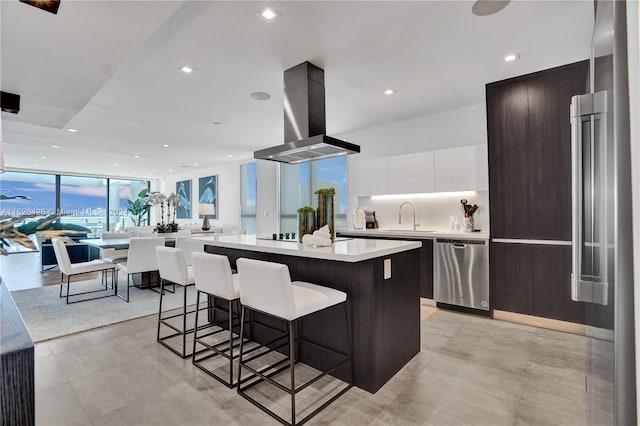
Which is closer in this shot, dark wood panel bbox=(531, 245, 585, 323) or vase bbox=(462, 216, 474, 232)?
dark wood panel bbox=(531, 245, 585, 323)

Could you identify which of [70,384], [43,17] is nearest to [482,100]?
[43,17]

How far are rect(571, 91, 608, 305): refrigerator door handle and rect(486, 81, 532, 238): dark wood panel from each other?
8.57ft

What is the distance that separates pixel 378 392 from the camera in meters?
2.12

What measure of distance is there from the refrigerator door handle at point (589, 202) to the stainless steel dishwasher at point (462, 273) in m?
2.72

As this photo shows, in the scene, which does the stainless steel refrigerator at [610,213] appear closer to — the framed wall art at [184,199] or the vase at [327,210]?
the vase at [327,210]

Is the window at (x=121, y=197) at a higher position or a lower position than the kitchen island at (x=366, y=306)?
higher

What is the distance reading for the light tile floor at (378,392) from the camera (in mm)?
1860

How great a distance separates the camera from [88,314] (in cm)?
373

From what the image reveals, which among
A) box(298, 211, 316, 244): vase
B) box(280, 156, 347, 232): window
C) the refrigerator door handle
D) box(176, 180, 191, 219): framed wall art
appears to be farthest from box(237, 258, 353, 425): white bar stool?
box(176, 180, 191, 219): framed wall art

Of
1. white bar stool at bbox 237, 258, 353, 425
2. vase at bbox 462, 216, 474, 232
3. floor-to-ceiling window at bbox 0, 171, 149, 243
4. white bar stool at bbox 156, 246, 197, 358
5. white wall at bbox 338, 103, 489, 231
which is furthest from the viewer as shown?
floor-to-ceiling window at bbox 0, 171, 149, 243

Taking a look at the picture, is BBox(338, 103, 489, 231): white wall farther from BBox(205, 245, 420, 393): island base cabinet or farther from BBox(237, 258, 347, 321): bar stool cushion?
BBox(237, 258, 347, 321): bar stool cushion

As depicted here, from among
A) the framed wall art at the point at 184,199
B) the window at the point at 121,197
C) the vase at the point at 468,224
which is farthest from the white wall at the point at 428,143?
the window at the point at 121,197

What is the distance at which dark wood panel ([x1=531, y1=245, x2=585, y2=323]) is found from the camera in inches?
123

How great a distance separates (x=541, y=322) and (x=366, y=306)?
94.1 inches
